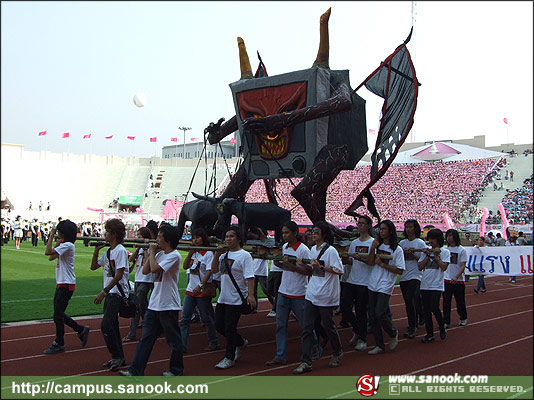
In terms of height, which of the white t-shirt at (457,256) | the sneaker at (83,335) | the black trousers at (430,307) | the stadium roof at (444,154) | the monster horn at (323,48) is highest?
the stadium roof at (444,154)

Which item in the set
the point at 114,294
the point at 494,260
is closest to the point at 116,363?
the point at 114,294

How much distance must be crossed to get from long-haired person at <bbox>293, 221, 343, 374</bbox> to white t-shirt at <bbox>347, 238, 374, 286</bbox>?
4.48 ft

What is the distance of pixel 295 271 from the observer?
270 inches

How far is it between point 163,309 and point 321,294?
5.81ft

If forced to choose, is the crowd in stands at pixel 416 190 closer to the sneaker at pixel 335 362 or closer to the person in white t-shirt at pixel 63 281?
the person in white t-shirt at pixel 63 281

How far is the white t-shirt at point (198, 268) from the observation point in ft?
25.9

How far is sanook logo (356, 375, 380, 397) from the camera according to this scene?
5.45 m

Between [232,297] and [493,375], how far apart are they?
2.90 metres

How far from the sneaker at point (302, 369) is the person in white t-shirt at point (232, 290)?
81cm

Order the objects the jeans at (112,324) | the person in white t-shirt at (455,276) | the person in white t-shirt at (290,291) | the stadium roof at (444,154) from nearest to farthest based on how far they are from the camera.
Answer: the jeans at (112,324)
the person in white t-shirt at (290,291)
the person in white t-shirt at (455,276)
the stadium roof at (444,154)

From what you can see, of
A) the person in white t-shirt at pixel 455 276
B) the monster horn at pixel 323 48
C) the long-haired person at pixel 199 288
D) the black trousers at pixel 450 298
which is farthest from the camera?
the black trousers at pixel 450 298

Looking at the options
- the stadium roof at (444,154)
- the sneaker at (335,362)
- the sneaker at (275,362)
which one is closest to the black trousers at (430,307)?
the sneaker at (335,362)

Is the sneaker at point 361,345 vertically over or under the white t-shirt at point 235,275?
under

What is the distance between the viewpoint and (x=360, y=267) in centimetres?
813
